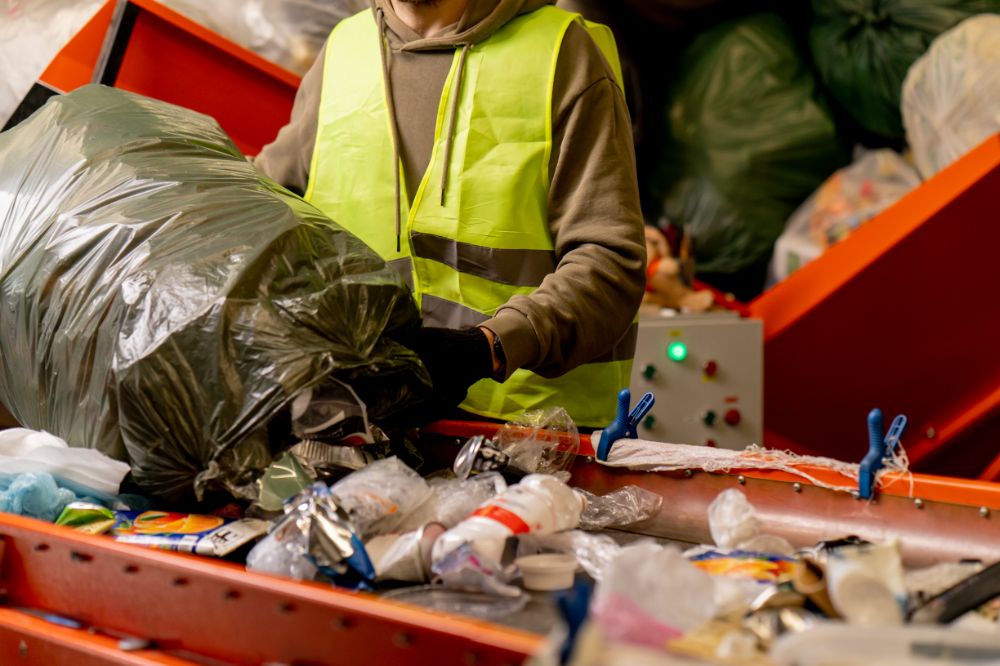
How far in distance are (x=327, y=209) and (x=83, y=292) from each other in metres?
0.69

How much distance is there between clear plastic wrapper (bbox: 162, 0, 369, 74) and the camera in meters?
2.67

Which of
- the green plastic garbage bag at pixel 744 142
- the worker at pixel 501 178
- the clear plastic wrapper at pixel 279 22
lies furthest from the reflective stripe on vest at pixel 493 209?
the green plastic garbage bag at pixel 744 142

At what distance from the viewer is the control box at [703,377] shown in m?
2.87

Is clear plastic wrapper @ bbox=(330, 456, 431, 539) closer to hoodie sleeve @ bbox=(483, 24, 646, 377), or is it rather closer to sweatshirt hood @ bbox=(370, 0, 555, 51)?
hoodie sleeve @ bbox=(483, 24, 646, 377)

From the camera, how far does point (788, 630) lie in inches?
33.1

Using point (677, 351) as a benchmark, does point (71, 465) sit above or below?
below

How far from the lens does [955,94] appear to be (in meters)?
3.09

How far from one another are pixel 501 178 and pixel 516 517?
0.81 metres

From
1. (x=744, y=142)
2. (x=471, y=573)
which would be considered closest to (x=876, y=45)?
(x=744, y=142)

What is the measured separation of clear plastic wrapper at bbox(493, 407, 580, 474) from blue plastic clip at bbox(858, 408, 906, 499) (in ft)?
1.22

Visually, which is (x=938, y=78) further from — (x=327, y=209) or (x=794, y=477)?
(x=794, y=477)

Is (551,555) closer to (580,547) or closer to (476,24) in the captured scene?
(580,547)

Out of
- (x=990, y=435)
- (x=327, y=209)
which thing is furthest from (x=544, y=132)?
(x=990, y=435)

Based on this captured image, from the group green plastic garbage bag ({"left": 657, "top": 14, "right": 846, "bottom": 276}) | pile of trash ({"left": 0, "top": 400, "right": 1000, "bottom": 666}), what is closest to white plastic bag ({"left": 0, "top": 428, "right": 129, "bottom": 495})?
pile of trash ({"left": 0, "top": 400, "right": 1000, "bottom": 666})
